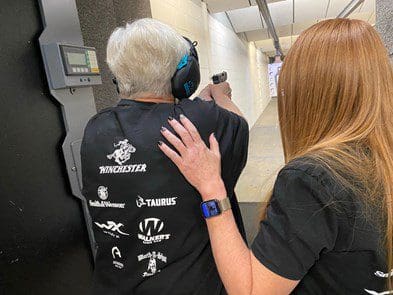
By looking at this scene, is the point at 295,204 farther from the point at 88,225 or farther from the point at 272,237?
the point at 88,225

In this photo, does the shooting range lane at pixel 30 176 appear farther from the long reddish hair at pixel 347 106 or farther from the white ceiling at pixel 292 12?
the white ceiling at pixel 292 12

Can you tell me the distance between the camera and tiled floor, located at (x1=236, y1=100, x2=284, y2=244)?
319 cm

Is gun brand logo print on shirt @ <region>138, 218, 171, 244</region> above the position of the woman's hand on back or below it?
below

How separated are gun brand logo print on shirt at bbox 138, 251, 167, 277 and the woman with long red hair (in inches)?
10.3

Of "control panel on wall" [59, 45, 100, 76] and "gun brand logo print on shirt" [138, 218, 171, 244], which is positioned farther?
"control panel on wall" [59, 45, 100, 76]

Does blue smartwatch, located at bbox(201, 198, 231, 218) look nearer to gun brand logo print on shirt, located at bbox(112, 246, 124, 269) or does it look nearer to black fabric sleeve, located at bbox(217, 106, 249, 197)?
black fabric sleeve, located at bbox(217, 106, 249, 197)

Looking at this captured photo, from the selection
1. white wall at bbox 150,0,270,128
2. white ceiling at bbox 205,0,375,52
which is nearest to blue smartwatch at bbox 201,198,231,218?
white wall at bbox 150,0,270,128

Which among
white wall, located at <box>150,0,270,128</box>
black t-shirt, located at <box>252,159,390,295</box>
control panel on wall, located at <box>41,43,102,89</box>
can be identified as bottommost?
black t-shirt, located at <box>252,159,390,295</box>

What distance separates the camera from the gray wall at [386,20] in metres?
1.44

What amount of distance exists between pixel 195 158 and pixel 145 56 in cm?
35

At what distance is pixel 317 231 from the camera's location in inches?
24.6

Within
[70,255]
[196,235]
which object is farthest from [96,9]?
[196,235]

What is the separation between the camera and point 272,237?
0.65m

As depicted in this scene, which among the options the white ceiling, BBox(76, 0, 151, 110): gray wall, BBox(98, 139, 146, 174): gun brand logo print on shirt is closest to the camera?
BBox(98, 139, 146, 174): gun brand logo print on shirt
